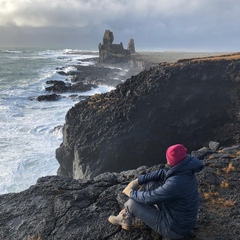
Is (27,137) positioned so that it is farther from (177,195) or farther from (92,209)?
(177,195)

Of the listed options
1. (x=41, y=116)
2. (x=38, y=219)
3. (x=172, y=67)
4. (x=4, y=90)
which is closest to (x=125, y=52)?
(x=4, y=90)

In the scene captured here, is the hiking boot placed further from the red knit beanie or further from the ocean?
the ocean

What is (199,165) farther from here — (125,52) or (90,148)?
(125,52)

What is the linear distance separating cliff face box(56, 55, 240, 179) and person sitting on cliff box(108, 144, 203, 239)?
1219 centimetres

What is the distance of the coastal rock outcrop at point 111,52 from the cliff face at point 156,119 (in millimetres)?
84315

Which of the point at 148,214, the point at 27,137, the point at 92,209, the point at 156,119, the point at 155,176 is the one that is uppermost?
the point at 155,176

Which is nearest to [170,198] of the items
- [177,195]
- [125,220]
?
[177,195]

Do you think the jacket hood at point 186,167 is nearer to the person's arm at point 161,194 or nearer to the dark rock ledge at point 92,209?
the person's arm at point 161,194

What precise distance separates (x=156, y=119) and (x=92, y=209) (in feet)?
40.9

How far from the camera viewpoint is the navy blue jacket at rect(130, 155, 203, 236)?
18.3 ft

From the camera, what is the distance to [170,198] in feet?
18.8

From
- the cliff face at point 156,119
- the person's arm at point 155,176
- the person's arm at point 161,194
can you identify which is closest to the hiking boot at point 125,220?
Result: the person's arm at point 161,194

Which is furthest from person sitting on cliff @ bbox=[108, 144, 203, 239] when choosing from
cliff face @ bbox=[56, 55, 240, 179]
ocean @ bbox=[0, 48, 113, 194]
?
ocean @ bbox=[0, 48, 113, 194]

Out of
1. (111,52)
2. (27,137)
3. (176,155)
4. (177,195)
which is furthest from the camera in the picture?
(111,52)
